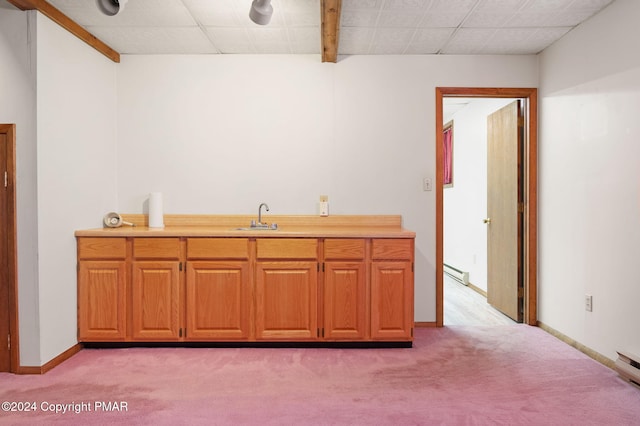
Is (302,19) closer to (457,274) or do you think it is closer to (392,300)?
(392,300)

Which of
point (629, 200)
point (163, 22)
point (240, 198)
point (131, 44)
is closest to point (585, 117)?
point (629, 200)

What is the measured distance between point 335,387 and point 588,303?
75.7 inches

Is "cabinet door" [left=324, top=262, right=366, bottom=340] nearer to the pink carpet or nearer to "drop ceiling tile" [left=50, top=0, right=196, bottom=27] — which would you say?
the pink carpet

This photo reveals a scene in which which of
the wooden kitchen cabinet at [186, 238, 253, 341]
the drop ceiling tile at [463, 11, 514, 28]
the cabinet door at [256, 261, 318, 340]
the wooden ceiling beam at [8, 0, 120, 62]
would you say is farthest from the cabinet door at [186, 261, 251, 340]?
the drop ceiling tile at [463, 11, 514, 28]

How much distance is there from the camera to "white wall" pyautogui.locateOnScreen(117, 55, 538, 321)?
3.46 m

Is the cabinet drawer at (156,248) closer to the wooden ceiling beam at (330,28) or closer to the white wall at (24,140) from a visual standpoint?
the white wall at (24,140)

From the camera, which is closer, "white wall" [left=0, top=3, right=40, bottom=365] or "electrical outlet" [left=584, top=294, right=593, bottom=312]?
"white wall" [left=0, top=3, right=40, bottom=365]

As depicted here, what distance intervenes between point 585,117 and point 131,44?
11.5ft

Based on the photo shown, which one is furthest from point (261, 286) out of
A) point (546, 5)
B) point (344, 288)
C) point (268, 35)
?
point (546, 5)

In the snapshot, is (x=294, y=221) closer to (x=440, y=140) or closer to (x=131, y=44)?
(x=440, y=140)

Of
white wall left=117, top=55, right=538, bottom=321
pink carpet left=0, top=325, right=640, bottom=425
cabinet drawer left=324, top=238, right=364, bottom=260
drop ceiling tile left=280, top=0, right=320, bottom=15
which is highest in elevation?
drop ceiling tile left=280, top=0, right=320, bottom=15

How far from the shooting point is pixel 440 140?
3.49 m

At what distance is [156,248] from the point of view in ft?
9.54

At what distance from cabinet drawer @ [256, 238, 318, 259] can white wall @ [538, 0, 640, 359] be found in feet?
6.38
